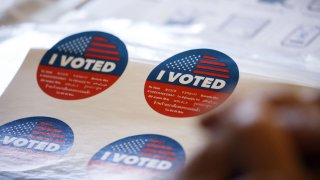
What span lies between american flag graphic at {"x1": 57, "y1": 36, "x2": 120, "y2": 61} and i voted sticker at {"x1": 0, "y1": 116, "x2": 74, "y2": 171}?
0.33 feet

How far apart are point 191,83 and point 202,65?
1.1 inches

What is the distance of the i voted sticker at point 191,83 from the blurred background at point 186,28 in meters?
0.02

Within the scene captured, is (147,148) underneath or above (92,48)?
underneath

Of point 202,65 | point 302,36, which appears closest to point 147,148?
point 202,65

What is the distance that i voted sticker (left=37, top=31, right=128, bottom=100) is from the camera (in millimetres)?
524

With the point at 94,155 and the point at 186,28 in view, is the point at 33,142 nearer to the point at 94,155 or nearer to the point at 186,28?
the point at 94,155

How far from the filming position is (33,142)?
1.59 feet

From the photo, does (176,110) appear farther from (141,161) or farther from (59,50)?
(59,50)

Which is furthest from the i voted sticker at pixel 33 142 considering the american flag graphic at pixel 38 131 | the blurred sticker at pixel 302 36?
the blurred sticker at pixel 302 36

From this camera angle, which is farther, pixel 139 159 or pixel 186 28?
pixel 186 28

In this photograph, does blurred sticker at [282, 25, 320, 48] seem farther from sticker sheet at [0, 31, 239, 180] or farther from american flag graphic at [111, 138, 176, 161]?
american flag graphic at [111, 138, 176, 161]

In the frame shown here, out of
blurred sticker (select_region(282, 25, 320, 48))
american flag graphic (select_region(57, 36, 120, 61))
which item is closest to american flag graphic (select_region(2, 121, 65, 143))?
american flag graphic (select_region(57, 36, 120, 61))

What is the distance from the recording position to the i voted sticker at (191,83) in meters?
0.49

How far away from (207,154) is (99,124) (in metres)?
0.13
